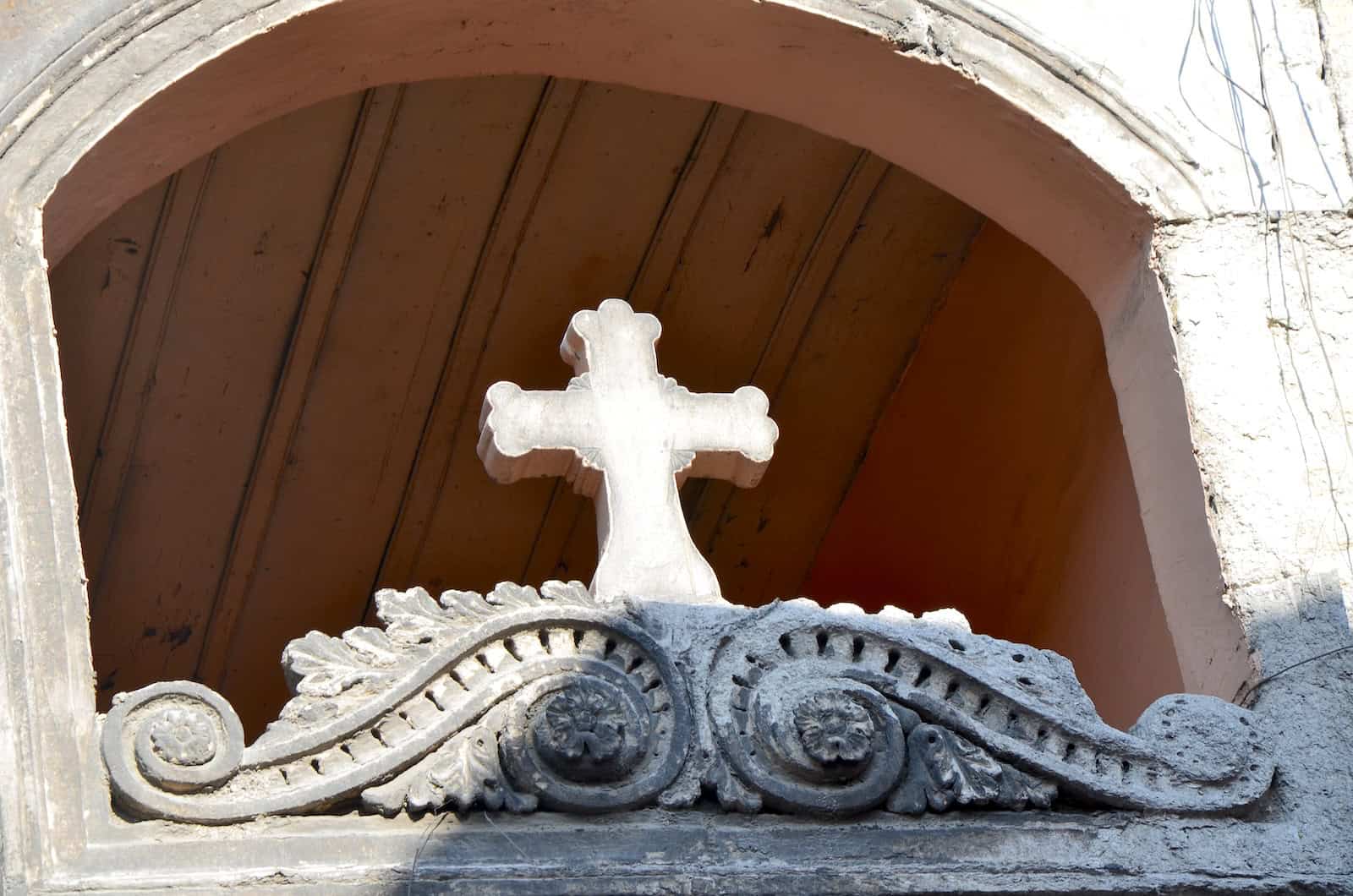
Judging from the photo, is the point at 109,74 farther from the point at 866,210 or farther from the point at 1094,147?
the point at 866,210

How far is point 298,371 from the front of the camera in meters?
4.61

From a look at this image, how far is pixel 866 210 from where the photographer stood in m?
4.74

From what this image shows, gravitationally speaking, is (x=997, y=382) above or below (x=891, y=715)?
above

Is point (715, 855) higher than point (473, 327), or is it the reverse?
point (473, 327)

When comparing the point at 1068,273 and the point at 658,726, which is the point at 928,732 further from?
the point at 1068,273

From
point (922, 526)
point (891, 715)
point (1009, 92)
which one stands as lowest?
point (891, 715)

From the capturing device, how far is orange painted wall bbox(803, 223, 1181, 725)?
473 centimetres

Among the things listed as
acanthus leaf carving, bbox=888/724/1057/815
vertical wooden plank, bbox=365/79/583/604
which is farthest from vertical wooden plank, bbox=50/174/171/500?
acanthus leaf carving, bbox=888/724/1057/815

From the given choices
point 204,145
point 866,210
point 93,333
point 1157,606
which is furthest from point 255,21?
point 1157,606

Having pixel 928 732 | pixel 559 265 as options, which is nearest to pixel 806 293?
pixel 559 265

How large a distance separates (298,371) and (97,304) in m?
0.42

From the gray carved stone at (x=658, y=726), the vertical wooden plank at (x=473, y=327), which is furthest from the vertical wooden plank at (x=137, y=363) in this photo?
the gray carved stone at (x=658, y=726)

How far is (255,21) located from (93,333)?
3.73 ft

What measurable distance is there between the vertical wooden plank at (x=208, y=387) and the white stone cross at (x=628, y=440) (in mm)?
954
